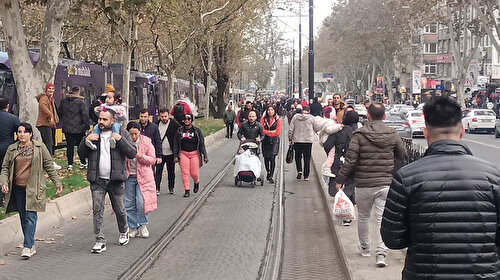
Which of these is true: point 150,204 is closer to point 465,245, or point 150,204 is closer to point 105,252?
point 105,252

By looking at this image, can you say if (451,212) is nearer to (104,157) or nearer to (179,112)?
(104,157)

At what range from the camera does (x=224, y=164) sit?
21.0 meters

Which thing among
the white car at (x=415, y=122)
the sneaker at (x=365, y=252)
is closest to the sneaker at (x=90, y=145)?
the sneaker at (x=365, y=252)

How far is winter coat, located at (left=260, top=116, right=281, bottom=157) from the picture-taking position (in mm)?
16047

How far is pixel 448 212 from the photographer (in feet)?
11.8

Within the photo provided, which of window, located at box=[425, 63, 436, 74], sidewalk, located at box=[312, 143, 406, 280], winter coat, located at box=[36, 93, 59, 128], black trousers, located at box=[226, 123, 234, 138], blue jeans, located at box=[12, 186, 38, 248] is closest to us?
sidewalk, located at box=[312, 143, 406, 280]

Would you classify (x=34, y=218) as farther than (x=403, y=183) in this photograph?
Yes

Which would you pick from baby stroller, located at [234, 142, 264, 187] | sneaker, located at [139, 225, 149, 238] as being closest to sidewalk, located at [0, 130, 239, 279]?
sneaker, located at [139, 225, 149, 238]

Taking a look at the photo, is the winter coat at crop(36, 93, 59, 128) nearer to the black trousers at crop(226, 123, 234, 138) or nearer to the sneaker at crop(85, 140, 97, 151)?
the sneaker at crop(85, 140, 97, 151)

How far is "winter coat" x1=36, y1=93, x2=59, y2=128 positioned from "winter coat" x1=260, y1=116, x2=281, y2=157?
174 inches

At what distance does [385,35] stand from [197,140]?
47740 mm

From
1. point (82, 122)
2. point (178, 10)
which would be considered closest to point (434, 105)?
point (82, 122)

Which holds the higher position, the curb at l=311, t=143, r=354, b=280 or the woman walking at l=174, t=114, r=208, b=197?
the woman walking at l=174, t=114, r=208, b=197

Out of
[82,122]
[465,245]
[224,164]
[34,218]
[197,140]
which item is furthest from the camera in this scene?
[224,164]
